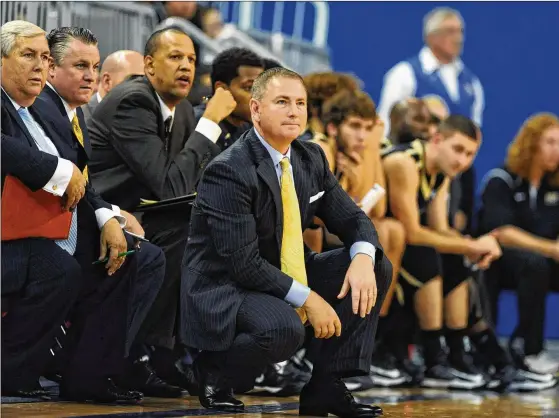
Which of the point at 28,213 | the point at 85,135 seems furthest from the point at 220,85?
the point at 28,213

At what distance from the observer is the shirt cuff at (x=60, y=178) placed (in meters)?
3.87

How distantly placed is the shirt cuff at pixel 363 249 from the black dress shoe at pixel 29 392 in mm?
1132

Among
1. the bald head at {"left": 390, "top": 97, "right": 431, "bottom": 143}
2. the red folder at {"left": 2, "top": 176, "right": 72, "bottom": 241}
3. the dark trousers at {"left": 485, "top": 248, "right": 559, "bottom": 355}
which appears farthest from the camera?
the bald head at {"left": 390, "top": 97, "right": 431, "bottom": 143}

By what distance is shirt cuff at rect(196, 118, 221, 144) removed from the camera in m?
4.52

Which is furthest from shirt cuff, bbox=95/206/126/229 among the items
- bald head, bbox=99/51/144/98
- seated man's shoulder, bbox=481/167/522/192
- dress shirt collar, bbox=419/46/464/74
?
dress shirt collar, bbox=419/46/464/74

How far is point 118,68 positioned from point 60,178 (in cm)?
139

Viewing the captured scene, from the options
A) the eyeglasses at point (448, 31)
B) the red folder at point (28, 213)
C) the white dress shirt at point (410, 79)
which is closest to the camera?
the red folder at point (28, 213)

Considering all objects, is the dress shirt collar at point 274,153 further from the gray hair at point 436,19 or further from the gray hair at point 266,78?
the gray hair at point 436,19

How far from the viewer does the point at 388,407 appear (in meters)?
4.44

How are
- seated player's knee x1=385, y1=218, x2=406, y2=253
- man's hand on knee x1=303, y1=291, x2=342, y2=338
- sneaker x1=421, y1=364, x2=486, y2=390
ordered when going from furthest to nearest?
sneaker x1=421, y1=364, x2=486, y2=390
seated player's knee x1=385, y1=218, x2=406, y2=253
man's hand on knee x1=303, y1=291, x2=342, y2=338

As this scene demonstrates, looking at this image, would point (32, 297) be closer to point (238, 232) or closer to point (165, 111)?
point (238, 232)

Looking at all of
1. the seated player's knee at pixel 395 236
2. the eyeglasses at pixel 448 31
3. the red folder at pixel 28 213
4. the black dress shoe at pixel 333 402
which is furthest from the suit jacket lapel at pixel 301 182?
the eyeglasses at pixel 448 31

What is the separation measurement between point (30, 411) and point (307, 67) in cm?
Answer: 487

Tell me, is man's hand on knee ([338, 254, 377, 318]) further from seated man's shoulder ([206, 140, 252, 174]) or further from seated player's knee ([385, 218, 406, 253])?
seated player's knee ([385, 218, 406, 253])
